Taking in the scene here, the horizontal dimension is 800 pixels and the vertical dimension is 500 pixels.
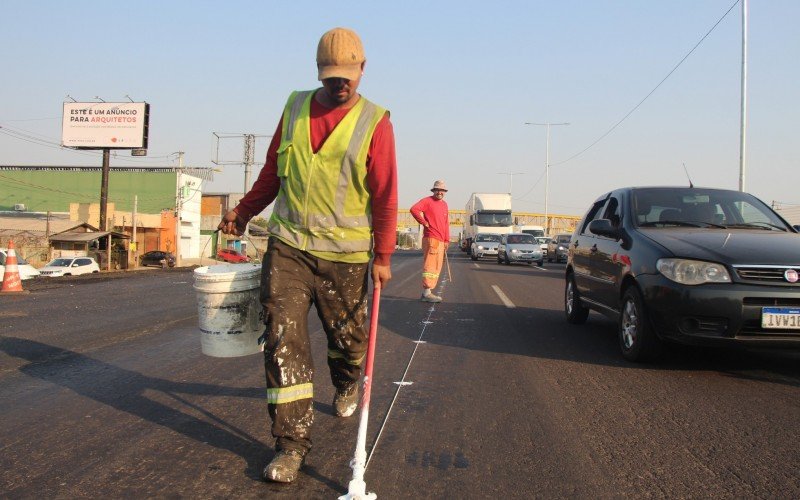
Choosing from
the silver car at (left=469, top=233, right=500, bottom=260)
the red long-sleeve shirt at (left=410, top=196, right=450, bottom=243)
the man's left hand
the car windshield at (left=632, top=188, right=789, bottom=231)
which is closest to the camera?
the man's left hand

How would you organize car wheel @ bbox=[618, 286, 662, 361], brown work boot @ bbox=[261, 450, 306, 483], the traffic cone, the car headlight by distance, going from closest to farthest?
brown work boot @ bbox=[261, 450, 306, 483]
the car headlight
car wheel @ bbox=[618, 286, 662, 361]
the traffic cone

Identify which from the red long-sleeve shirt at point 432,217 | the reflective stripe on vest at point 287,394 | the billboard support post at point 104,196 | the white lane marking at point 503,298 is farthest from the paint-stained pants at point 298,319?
the billboard support post at point 104,196

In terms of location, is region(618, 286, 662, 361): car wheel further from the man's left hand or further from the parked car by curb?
the parked car by curb

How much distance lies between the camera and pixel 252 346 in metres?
3.58

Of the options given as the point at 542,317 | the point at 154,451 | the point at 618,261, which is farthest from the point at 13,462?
the point at 542,317

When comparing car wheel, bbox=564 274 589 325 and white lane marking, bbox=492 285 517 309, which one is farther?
white lane marking, bbox=492 285 517 309

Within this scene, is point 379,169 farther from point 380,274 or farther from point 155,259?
point 155,259

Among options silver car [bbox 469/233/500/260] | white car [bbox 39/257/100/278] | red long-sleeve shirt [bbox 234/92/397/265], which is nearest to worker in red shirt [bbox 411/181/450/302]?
red long-sleeve shirt [bbox 234/92/397/265]

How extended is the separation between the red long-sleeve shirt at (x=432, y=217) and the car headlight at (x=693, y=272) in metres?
5.64

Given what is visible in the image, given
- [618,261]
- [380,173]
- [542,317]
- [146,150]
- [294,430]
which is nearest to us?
[294,430]

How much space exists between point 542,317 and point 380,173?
629cm

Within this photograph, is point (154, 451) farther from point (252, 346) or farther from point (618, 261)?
point (618, 261)

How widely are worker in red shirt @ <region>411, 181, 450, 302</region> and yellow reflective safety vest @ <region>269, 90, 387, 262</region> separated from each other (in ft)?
24.1

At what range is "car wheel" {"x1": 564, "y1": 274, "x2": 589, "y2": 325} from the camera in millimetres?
8109
